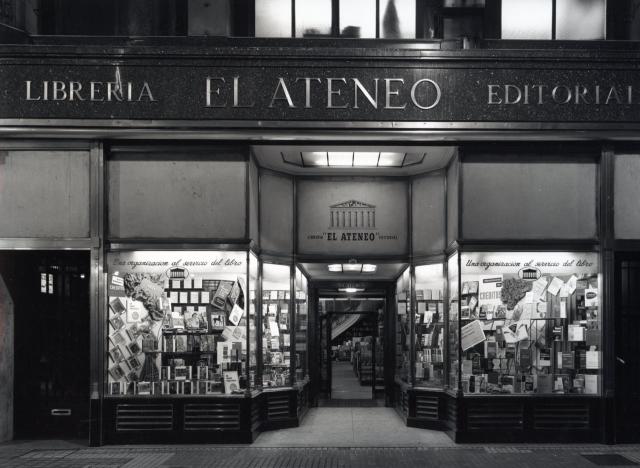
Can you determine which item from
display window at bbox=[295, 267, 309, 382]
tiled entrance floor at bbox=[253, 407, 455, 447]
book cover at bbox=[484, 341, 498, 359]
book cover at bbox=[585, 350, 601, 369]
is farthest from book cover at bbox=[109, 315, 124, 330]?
book cover at bbox=[585, 350, 601, 369]

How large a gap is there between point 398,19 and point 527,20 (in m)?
2.08

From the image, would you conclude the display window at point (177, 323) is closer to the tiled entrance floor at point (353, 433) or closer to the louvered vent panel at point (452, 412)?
the tiled entrance floor at point (353, 433)

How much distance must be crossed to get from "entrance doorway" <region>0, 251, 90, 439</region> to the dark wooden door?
326 inches

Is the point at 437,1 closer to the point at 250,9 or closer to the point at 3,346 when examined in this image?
the point at 250,9

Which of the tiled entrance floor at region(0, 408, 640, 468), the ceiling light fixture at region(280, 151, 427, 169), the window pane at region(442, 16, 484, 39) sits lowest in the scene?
the tiled entrance floor at region(0, 408, 640, 468)

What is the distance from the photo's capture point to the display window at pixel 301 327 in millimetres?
11711

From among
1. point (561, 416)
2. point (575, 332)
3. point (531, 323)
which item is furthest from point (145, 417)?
point (575, 332)

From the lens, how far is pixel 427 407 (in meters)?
10.8

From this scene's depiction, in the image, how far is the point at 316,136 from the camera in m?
9.69

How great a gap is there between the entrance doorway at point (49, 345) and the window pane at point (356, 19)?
5638 mm

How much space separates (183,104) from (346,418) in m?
6.36

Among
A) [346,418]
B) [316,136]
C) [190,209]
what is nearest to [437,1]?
[316,136]

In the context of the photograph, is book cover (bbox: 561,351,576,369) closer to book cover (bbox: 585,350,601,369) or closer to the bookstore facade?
the bookstore facade

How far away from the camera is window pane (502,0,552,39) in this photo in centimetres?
1023
